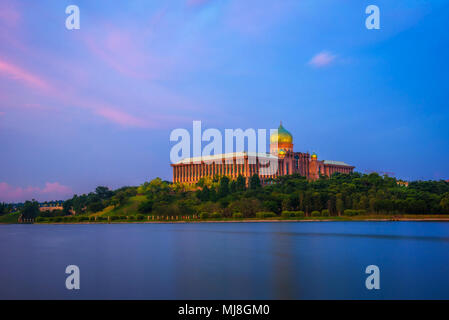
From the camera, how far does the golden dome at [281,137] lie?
366 ft

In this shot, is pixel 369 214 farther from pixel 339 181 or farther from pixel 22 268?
pixel 22 268

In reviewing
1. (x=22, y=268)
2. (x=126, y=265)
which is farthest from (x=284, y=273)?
(x=22, y=268)

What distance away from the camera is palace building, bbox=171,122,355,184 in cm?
10975

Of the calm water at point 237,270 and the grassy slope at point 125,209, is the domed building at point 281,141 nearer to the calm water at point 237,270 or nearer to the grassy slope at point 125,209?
the grassy slope at point 125,209

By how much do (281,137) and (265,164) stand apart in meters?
8.23

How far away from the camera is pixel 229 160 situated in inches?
4488

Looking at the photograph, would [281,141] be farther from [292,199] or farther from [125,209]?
[125,209]

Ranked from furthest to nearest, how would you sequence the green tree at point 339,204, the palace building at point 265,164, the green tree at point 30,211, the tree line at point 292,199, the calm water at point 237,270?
the palace building at point 265,164 → the green tree at point 30,211 → the green tree at point 339,204 → the tree line at point 292,199 → the calm water at point 237,270

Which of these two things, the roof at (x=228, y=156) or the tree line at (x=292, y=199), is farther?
the roof at (x=228, y=156)

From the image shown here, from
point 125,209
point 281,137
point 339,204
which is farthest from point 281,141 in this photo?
point 339,204

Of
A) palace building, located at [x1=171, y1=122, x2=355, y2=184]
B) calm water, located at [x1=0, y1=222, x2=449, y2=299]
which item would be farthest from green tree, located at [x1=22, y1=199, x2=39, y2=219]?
calm water, located at [x1=0, y1=222, x2=449, y2=299]

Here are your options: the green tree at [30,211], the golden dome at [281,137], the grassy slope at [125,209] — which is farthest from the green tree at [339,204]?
the green tree at [30,211]
